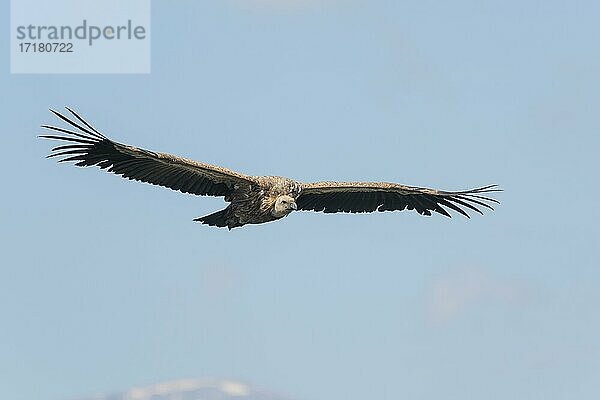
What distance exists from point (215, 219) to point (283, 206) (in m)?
2.02

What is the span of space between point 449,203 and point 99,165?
33.3 feet

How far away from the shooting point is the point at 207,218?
3325 cm

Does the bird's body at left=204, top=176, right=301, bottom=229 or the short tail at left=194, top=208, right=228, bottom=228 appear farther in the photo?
the short tail at left=194, top=208, right=228, bottom=228

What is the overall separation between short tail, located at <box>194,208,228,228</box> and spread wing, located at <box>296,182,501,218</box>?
222 cm

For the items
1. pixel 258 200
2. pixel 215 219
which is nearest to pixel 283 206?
→ pixel 258 200

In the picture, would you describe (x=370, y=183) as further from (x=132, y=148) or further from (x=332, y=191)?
(x=132, y=148)

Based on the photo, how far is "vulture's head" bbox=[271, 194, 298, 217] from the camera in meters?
32.1

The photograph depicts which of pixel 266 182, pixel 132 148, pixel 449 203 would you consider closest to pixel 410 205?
pixel 449 203

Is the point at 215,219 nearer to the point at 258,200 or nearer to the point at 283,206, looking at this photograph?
the point at 258,200

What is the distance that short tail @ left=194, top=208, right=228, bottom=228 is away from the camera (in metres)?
33.2

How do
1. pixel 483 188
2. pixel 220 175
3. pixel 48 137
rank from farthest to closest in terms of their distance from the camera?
1. pixel 483 188
2. pixel 220 175
3. pixel 48 137

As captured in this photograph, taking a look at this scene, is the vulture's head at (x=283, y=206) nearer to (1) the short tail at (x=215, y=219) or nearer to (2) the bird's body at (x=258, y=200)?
(2) the bird's body at (x=258, y=200)

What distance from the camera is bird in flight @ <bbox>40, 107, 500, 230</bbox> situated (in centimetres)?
3073

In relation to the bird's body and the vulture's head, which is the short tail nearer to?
the bird's body
